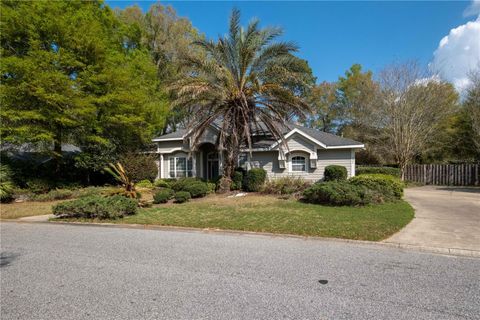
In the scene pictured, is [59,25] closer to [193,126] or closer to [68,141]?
[68,141]

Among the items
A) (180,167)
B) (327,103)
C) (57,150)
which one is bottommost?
(180,167)

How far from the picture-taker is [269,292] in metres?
3.88

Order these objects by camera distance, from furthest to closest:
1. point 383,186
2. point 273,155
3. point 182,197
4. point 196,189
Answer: point 273,155
point 196,189
point 182,197
point 383,186

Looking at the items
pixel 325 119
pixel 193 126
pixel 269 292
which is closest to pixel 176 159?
pixel 193 126

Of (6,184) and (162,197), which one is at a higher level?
(6,184)

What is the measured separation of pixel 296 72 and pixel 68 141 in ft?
53.3

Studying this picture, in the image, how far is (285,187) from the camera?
15141 millimetres

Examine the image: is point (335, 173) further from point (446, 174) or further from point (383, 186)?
point (446, 174)

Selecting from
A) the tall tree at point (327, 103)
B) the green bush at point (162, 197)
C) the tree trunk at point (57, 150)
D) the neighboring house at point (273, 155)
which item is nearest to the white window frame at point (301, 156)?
the neighboring house at point (273, 155)

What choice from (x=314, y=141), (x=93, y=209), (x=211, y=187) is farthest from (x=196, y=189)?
(x=314, y=141)

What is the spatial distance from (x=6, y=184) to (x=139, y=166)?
7.39 metres

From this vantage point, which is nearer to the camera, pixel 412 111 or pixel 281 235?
pixel 281 235

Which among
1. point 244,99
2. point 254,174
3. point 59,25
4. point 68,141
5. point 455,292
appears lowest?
point 455,292

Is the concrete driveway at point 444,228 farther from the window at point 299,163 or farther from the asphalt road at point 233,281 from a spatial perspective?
the window at point 299,163
